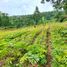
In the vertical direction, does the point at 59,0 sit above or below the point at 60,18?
above

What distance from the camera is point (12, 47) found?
18.6m

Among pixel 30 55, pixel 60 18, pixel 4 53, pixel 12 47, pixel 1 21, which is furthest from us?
pixel 1 21

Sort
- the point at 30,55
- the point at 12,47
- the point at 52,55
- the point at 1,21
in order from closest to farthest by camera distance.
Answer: the point at 30,55, the point at 52,55, the point at 12,47, the point at 1,21

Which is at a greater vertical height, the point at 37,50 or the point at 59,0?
the point at 59,0

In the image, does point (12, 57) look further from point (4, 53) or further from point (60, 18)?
point (60, 18)

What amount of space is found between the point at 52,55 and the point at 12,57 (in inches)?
104

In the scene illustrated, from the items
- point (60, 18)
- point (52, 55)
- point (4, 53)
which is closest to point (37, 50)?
point (52, 55)

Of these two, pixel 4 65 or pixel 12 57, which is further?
pixel 12 57

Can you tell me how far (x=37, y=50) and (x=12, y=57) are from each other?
1.74 meters

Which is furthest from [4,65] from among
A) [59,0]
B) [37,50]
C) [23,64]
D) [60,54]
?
[59,0]

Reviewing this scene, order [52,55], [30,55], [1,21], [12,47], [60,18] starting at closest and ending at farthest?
[30,55] < [52,55] < [12,47] < [60,18] < [1,21]

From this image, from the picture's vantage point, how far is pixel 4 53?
1686cm

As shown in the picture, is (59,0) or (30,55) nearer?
(30,55)

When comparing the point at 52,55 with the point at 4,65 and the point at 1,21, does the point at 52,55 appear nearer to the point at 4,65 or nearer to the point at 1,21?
the point at 4,65
